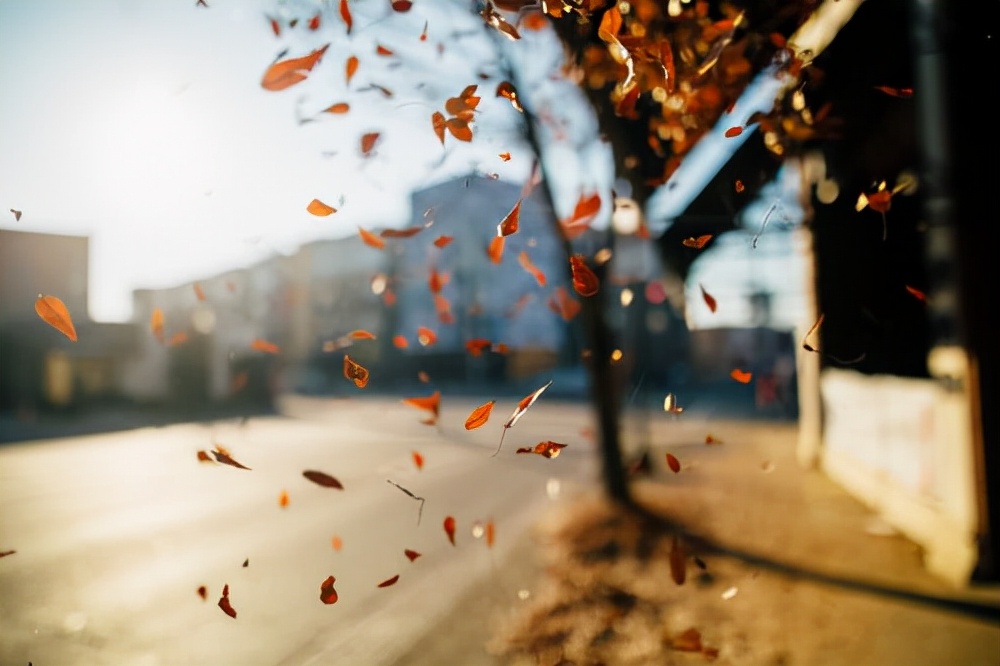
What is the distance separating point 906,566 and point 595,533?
9.38ft

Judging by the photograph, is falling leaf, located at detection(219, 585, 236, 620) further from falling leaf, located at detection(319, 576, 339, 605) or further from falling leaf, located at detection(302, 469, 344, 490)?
falling leaf, located at detection(302, 469, 344, 490)

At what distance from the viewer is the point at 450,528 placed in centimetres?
687

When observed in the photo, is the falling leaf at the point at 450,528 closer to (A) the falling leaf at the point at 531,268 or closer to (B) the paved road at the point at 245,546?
(B) the paved road at the point at 245,546

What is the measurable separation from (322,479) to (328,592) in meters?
5.53

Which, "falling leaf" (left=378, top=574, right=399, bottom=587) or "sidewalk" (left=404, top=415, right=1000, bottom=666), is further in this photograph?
"falling leaf" (left=378, top=574, right=399, bottom=587)

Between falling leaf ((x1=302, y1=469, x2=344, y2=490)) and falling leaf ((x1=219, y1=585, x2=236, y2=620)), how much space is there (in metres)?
4.09

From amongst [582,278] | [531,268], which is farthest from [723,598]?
[582,278]

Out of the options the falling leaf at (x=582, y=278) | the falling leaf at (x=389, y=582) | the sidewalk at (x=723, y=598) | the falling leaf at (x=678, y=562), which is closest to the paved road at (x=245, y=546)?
the falling leaf at (x=389, y=582)

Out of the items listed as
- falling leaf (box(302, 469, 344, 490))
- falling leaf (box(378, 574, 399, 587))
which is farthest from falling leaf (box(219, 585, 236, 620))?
falling leaf (box(302, 469, 344, 490))

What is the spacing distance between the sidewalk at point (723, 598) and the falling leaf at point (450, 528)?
888mm

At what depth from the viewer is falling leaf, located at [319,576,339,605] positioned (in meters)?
4.74

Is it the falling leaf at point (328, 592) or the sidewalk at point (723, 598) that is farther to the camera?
the falling leaf at point (328, 592)

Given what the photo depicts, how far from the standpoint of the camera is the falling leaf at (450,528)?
6500mm

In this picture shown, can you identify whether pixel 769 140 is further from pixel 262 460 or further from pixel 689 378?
pixel 689 378
